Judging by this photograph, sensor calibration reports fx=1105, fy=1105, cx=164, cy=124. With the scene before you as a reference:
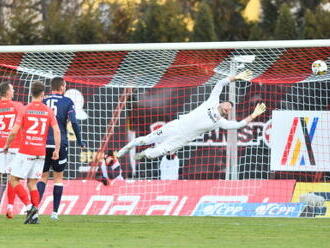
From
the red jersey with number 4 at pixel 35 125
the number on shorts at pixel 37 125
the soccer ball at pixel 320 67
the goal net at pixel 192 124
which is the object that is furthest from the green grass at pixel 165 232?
the soccer ball at pixel 320 67

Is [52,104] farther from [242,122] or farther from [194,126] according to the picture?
[242,122]

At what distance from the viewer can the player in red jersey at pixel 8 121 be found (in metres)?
15.7

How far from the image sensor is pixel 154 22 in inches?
1105

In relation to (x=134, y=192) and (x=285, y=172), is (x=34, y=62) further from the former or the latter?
(x=285, y=172)

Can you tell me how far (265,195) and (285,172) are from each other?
3.77 ft

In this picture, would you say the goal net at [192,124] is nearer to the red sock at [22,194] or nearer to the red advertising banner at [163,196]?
the red advertising banner at [163,196]

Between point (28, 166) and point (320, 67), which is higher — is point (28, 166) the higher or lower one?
the lower one

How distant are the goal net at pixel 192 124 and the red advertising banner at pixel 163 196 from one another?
0.06ft

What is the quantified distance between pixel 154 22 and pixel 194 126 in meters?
11.0

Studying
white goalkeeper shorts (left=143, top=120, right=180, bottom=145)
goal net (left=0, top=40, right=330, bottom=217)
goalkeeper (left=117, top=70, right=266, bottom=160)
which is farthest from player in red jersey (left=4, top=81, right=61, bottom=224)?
goal net (left=0, top=40, right=330, bottom=217)

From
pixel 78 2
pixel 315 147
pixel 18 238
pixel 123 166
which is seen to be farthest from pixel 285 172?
pixel 78 2

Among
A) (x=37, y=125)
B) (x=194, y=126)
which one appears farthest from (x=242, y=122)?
(x=37, y=125)

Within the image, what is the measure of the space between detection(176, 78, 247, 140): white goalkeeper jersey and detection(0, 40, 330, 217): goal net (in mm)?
996

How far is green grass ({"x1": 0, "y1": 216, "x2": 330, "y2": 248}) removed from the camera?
12516mm
